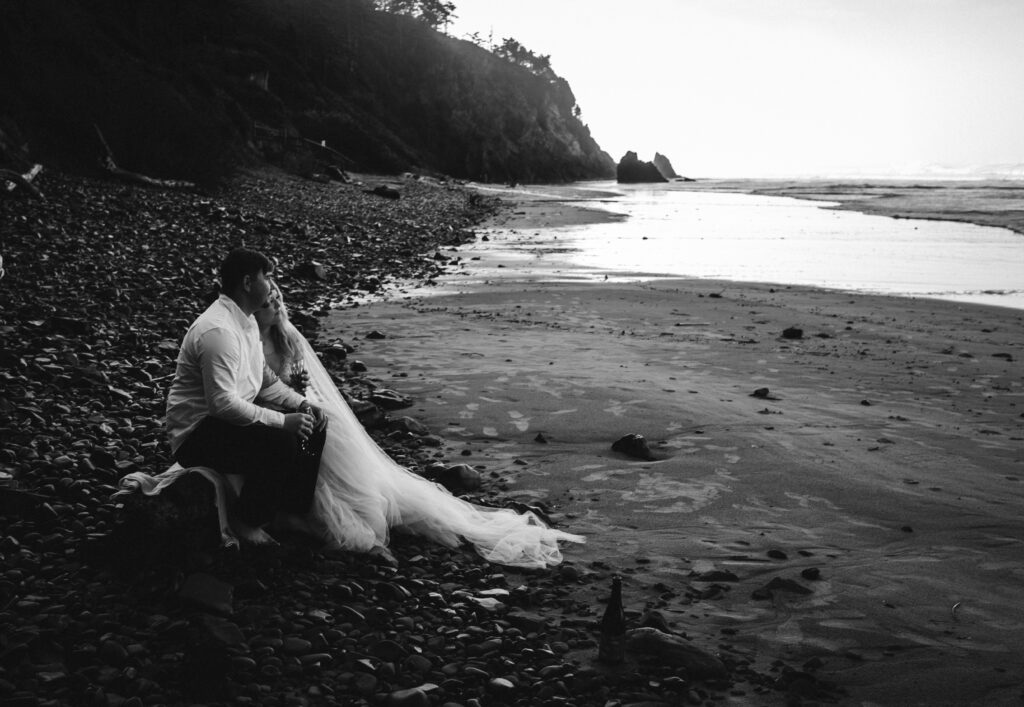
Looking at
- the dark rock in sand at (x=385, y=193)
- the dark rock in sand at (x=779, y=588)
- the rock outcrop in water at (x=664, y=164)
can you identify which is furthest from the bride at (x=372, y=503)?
the rock outcrop in water at (x=664, y=164)

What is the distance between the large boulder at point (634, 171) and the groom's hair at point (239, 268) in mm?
100712

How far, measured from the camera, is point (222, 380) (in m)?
4.62

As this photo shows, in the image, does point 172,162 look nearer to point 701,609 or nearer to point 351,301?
point 351,301

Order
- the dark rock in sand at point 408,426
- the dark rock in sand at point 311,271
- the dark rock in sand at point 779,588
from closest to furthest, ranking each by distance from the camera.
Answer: the dark rock in sand at point 779,588
the dark rock in sand at point 408,426
the dark rock in sand at point 311,271

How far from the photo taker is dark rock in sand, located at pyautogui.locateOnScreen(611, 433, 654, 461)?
713 centimetres

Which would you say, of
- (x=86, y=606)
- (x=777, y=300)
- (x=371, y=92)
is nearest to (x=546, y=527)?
(x=86, y=606)

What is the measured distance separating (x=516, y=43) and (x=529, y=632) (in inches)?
5426

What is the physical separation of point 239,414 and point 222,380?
0.69ft

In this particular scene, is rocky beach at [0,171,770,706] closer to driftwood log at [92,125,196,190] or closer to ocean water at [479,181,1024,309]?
ocean water at [479,181,1024,309]

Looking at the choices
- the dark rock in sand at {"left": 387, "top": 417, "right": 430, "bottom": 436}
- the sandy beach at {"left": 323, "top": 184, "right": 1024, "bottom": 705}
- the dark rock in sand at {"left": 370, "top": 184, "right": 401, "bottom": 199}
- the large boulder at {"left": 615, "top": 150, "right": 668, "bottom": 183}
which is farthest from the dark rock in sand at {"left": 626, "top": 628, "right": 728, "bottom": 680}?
the large boulder at {"left": 615, "top": 150, "right": 668, "bottom": 183}

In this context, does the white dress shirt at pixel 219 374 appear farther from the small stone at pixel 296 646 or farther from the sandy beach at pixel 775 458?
the sandy beach at pixel 775 458

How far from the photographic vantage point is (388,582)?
480 centimetres

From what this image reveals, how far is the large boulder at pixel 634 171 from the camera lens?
102 meters

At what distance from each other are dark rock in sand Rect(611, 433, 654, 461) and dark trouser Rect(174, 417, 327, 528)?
9.80 feet
